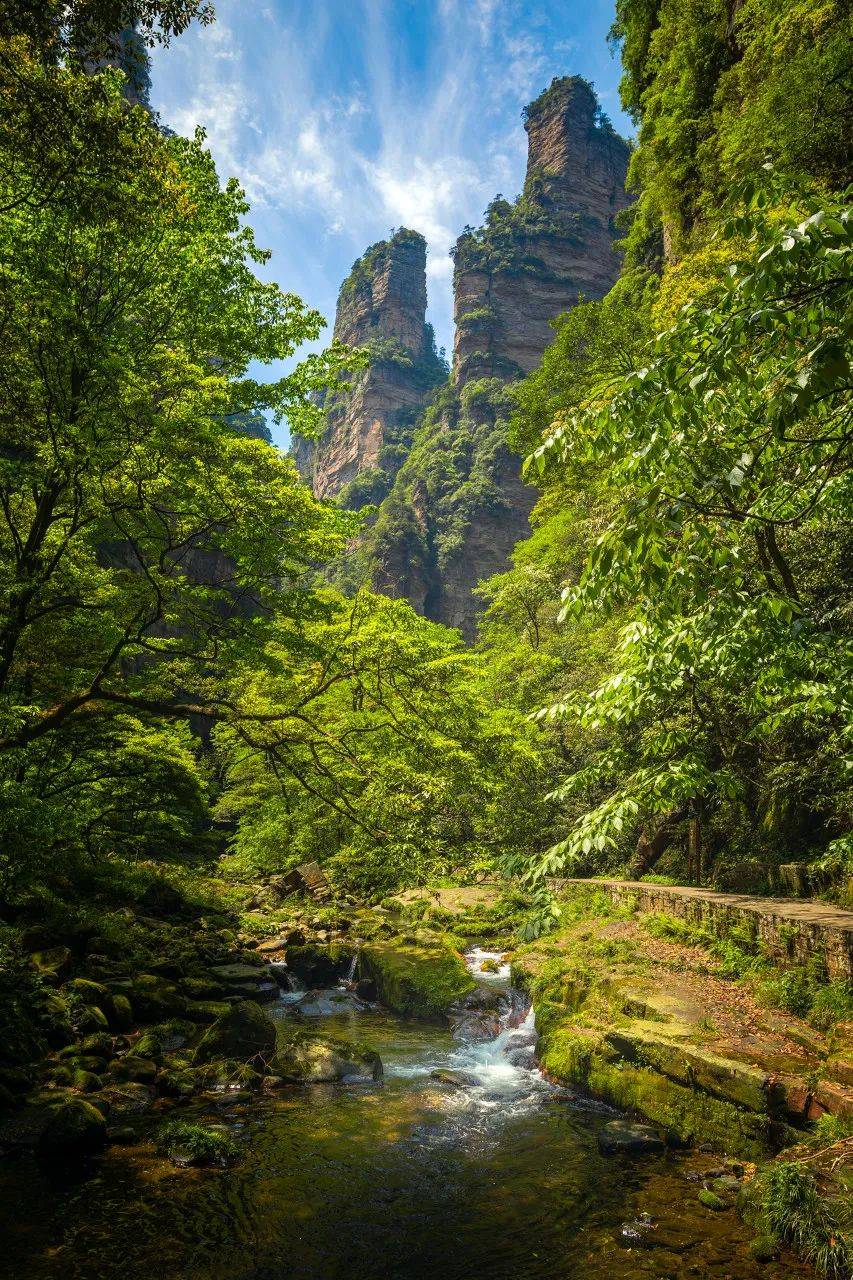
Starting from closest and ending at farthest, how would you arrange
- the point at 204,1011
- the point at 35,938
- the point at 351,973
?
the point at 35,938 < the point at 204,1011 < the point at 351,973

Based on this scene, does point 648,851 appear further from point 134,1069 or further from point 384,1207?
point 134,1069

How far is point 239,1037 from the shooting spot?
31.2ft

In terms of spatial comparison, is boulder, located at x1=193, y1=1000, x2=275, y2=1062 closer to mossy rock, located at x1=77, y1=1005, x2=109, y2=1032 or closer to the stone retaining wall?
mossy rock, located at x1=77, y1=1005, x2=109, y2=1032

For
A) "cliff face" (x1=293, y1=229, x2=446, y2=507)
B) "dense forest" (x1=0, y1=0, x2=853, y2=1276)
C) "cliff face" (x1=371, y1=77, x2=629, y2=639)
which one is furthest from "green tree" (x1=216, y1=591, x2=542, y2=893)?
"cliff face" (x1=293, y1=229, x2=446, y2=507)

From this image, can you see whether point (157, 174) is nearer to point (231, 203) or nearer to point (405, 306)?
point (231, 203)

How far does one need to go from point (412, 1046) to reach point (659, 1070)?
16.2 ft

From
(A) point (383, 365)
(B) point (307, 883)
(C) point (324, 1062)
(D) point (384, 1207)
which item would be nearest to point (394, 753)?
(C) point (324, 1062)

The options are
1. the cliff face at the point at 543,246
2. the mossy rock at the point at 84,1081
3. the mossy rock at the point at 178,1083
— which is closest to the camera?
the mossy rock at the point at 84,1081

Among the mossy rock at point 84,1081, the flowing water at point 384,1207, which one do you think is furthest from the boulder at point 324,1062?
the mossy rock at point 84,1081

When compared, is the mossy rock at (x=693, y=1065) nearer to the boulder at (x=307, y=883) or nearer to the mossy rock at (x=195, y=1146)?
the mossy rock at (x=195, y=1146)

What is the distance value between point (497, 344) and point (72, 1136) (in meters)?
85.4

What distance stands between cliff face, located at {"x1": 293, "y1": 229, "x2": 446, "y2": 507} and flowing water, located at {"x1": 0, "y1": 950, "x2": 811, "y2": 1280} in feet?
289

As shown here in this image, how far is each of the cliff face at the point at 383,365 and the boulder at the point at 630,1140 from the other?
88497 millimetres

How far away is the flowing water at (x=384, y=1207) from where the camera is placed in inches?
197
